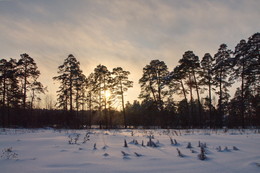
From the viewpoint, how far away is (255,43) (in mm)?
17188

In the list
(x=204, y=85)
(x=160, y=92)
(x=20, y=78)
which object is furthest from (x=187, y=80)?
(x=20, y=78)

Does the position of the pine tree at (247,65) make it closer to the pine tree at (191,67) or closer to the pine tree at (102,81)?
the pine tree at (191,67)

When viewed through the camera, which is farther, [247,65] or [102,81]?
[102,81]

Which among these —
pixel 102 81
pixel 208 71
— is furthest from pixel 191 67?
pixel 102 81

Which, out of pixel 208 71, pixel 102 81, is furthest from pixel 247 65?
pixel 102 81

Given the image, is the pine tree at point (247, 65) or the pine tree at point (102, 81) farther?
the pine tree at point (102, 81)

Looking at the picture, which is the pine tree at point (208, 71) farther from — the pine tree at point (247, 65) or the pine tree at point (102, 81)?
the pine tree at point (102, 81)

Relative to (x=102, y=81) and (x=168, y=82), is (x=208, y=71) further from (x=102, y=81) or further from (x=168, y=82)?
(x=102, y=81)

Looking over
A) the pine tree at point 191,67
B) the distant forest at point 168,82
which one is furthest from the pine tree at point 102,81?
the pine tree at point 191,67

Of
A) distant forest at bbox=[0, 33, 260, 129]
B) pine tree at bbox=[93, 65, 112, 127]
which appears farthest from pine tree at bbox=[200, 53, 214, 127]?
pine tree at bbox=[93, 65, 112, 127]

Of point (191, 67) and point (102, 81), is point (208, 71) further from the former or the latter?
point (102, 81)

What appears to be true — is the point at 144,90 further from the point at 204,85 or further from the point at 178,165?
the point at 178,165

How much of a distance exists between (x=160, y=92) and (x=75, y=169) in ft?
75.2

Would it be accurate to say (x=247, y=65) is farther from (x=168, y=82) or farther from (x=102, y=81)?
(x=102, y=81)
